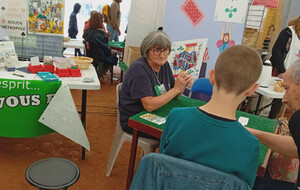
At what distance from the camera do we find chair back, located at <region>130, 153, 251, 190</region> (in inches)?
32.7

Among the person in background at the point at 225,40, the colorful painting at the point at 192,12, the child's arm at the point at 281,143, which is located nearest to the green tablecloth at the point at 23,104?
the child's arm at the point at 281,143

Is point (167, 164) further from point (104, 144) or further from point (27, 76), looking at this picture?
point (104, 144)

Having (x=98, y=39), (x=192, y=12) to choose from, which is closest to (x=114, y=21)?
(x=98, y=39)

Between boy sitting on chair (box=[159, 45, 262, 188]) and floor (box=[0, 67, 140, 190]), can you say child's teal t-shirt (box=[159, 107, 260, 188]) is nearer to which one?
boy sitting on chair (box=[159, 45, 262, 188])

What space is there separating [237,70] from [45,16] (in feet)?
6.64

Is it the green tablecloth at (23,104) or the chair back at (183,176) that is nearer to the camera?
the chair back at (183,176)

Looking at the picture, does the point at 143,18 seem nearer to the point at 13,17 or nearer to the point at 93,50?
the point at 93,50

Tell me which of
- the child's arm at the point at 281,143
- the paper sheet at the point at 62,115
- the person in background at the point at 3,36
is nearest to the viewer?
the child's arm at the point at 281,143

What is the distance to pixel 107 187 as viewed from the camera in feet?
6.93

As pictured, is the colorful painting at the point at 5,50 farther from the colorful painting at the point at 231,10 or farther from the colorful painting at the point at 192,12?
the colorful painting at the point at 231,10

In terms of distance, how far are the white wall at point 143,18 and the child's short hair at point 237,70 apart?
2.69 metres

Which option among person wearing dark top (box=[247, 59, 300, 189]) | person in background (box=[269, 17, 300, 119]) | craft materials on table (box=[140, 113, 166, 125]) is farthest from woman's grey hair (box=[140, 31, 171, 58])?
person in background (box=[269, 17, 300, 119])

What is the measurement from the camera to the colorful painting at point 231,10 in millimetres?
2718

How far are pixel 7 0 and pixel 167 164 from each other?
2228mm
